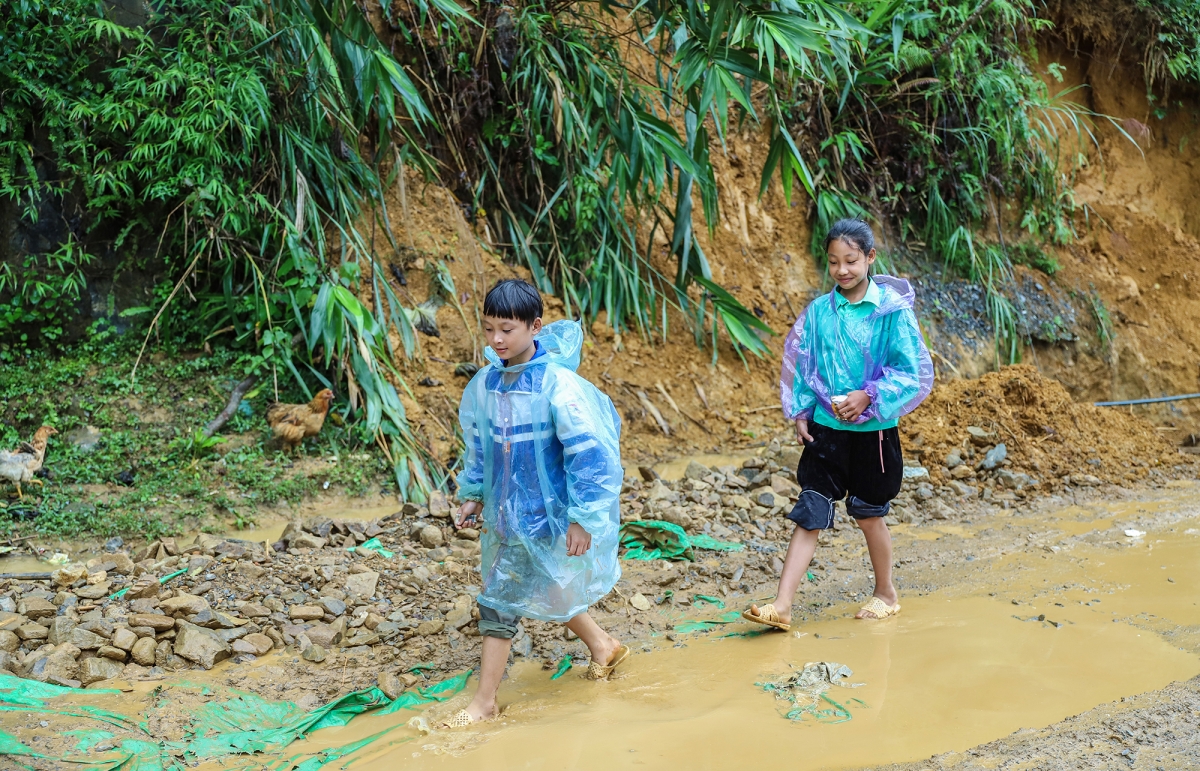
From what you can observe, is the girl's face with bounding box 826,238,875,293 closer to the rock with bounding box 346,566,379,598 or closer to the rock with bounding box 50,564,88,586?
the rock with bounding box 346,566,379,598

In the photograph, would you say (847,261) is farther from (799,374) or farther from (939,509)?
(939,509)

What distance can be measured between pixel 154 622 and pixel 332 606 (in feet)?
1.94

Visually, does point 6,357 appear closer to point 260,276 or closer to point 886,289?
point 260,276

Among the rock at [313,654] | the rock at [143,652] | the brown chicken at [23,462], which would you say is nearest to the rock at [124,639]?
the rock at [143,652]

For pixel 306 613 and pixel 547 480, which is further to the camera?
pixel 306 613

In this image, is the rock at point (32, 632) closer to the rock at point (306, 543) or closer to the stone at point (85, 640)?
the stone at point (85, 640)

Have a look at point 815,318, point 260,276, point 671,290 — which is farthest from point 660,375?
point 815,318

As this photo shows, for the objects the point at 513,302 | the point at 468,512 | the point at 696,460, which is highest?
the point at 513,302

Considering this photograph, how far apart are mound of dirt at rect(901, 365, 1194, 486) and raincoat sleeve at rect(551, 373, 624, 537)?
10.8 ft

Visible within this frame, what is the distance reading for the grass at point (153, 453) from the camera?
4.44 metres

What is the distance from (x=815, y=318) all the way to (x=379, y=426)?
2698 millimetres

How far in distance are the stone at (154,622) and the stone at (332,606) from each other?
0.51 metres

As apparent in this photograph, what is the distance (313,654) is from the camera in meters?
3.06

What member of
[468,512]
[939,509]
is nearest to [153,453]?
[468,512]
